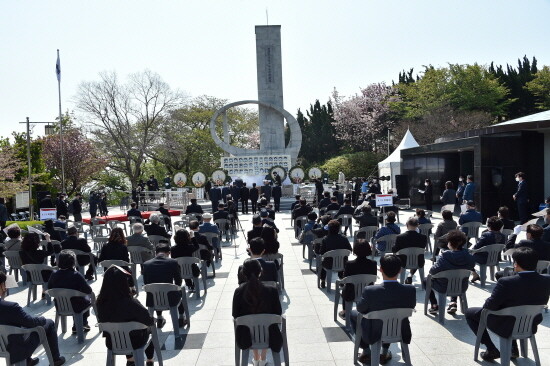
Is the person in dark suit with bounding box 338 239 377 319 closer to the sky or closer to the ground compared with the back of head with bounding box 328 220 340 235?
closer to the ground

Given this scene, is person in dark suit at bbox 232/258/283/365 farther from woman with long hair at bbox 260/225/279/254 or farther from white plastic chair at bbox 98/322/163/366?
woman with long hair at bbox 260/225/279/254

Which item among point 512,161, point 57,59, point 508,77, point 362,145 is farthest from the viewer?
point 362,145

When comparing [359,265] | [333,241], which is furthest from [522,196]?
[359,265]

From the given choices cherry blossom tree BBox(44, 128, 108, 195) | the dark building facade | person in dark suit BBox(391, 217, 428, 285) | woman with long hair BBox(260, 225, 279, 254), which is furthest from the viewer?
cherry blossom tree BBox(44, 128, 108, 195)

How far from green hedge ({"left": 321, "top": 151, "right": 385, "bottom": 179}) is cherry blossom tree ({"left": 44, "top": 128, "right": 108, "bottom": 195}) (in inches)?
791

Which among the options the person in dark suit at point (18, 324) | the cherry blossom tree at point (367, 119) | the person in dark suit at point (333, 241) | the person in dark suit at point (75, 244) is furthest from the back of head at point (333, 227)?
the cherry blossom tree at point (367, 119)

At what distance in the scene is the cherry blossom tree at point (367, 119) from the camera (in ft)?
156

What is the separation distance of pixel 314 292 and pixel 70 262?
4.24m

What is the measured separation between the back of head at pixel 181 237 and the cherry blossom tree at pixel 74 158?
31.2 m

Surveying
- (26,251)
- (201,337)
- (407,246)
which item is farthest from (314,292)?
(26,251)

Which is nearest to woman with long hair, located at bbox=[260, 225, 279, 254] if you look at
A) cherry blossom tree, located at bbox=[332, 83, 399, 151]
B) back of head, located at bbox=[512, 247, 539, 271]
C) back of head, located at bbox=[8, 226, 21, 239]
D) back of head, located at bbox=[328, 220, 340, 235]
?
back of head, located at bbox=[328, 220, 340, 235]

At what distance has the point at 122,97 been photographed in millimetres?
39344

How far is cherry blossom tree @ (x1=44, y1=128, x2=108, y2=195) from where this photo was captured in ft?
121

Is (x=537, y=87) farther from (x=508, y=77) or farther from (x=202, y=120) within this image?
(x=202, y=120)
